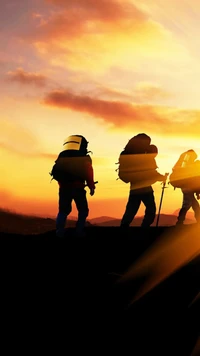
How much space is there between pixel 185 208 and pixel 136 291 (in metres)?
9.63

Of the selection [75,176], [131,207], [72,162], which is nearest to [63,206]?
[75,176]

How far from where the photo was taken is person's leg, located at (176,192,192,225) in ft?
63.9

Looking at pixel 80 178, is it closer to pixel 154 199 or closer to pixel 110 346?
pixel 154 199

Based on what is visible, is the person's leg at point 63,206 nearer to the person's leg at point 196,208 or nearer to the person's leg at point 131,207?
the person's leg at point 131,207

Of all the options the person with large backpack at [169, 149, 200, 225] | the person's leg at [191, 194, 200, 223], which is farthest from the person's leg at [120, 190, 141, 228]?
the person's leg at [191, 194, 200, 223]

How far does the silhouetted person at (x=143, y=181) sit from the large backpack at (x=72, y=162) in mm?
1258

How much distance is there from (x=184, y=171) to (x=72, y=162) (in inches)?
191

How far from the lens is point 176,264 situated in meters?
12.7

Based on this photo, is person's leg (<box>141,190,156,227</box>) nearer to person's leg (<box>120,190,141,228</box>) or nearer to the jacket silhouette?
person's leg (<box>120,190,141,228</box>)

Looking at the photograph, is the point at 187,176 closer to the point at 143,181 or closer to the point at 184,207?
the point at 184,207

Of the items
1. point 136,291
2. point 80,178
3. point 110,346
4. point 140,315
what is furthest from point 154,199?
point 110,346

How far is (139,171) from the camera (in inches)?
627

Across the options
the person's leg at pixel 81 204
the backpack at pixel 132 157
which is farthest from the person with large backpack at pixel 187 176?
the person's leg at pixel 81 204

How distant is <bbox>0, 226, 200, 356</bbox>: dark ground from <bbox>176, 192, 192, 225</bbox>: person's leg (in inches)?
189
